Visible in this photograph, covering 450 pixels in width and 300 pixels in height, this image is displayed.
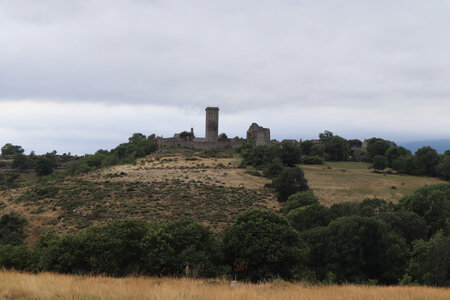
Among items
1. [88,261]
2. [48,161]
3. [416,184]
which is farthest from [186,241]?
[48,161]

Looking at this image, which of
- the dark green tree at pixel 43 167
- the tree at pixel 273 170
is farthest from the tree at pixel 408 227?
the dark green tree at pixel 43 167

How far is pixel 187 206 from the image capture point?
40969mm

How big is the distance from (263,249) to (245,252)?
95cm

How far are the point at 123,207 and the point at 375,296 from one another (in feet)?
112

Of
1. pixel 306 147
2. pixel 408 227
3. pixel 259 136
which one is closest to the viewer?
pixel 408 227

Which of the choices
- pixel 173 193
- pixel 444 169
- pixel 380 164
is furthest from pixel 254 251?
pixel 380 164

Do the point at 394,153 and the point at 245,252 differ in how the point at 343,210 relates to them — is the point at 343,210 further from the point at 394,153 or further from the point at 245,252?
A: the point at 394,153

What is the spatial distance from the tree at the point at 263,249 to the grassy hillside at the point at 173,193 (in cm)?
1407

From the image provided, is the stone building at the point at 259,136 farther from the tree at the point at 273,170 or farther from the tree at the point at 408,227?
the tree at the point at 408,227

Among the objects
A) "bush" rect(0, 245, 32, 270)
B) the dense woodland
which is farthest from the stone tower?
"bush" rect(0, 245, 32, 270)

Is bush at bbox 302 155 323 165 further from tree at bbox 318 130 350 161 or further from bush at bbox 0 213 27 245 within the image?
bush at bbox 0 213 27 245

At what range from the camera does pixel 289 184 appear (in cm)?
4975

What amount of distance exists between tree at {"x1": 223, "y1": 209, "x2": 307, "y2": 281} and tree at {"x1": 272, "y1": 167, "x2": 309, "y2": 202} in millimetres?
29350

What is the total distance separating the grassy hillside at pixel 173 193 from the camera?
37.7 m
